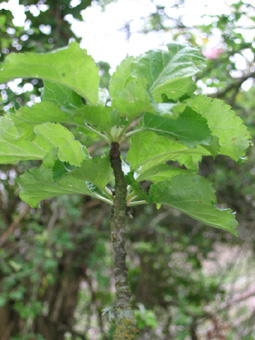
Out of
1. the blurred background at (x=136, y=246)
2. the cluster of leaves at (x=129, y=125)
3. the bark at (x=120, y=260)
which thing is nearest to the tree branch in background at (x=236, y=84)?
the blurred background at (x=136, y=246)

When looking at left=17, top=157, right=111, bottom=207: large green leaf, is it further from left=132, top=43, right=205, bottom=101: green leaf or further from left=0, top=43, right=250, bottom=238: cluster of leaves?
left=132, top=43, right=205, bottom=101: green leaf

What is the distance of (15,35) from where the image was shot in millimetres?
1749

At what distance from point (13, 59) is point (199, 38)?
2626 mm

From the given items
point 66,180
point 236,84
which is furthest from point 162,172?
point 236,84

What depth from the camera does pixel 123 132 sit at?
587 mm

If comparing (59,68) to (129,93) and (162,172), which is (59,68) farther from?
(162,172)

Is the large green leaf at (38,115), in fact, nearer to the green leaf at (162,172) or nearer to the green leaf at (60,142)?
the green leaf at (60,142)

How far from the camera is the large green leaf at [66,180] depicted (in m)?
A: 0.55

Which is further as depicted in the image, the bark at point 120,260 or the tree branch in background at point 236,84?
the tree branch in background at point 236,84

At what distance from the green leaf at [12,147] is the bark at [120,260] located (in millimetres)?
139

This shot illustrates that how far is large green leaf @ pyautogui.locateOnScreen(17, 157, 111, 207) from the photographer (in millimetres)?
553

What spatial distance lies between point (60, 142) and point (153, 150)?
0.49 ft

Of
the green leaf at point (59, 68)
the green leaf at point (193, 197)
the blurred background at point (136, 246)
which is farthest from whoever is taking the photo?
the blurred background at point (136, 246)

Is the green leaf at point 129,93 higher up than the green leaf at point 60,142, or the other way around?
the green leaf at point 129,93
